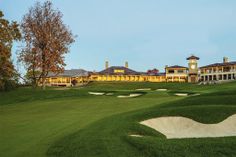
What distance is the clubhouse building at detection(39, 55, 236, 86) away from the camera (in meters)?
122

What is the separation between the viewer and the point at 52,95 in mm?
47375

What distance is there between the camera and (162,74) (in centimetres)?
14300

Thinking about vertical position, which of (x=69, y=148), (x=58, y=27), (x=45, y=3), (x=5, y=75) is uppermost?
(x=45, y=3)

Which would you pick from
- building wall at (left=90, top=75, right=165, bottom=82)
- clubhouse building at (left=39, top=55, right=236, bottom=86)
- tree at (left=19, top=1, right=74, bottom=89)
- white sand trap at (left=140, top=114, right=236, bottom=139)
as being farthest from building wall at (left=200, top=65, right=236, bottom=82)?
white sand trap at (left=140, top=114, right=236, bottom=139)

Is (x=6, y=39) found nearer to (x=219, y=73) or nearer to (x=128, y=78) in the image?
(x=219, y=73)

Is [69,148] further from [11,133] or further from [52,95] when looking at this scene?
[52,95]

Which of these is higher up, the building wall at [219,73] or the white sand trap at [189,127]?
the building wall at [219,73]

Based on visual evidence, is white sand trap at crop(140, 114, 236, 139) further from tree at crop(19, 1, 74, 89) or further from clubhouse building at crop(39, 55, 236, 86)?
clubhouse building at crop(39, 55, 236, 86)

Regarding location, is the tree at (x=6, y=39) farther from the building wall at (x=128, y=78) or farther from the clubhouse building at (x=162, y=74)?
the building wall at (x=128, y=78)

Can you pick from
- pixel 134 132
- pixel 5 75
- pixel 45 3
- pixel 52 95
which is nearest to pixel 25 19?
pixel 45 3

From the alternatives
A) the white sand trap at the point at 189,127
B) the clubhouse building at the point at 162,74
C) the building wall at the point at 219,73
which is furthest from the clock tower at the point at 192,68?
the white sand trap at the point at 189,127

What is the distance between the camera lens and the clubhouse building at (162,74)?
12188 centimetres

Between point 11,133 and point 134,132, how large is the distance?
6.10 metres

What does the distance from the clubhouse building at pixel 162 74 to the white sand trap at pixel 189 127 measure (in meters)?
97.6
